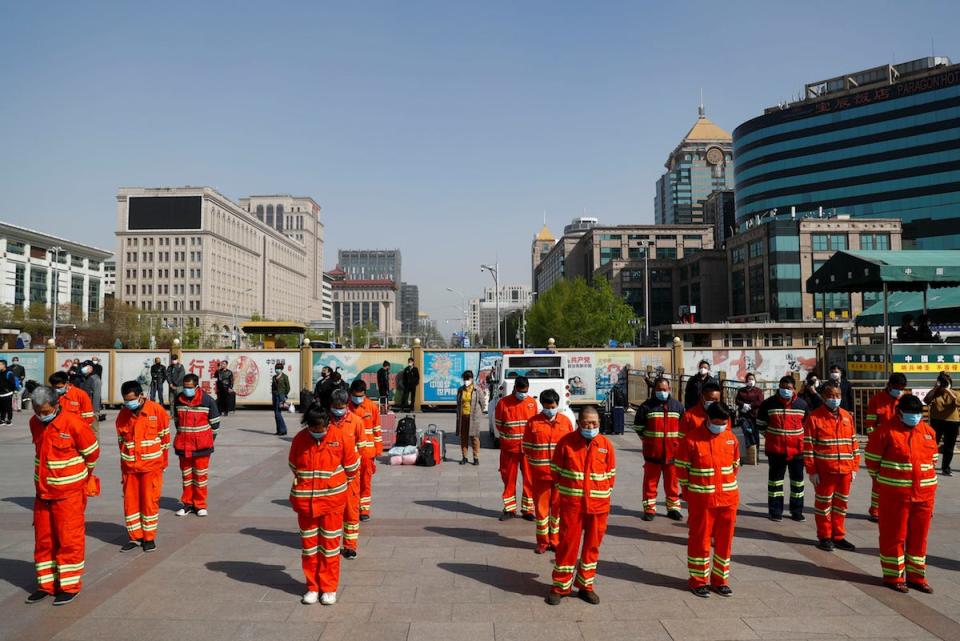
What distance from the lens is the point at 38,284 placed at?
3888 inches

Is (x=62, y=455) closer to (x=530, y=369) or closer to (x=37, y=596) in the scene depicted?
(x=37, y=596)

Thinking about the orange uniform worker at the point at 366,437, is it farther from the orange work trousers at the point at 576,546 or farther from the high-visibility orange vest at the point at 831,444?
the high-visibility orange vest at the point at 831,444

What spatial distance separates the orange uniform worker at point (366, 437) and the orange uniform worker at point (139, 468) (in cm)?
237

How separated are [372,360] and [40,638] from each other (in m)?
17.4

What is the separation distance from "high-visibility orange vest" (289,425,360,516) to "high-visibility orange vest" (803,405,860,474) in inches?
210

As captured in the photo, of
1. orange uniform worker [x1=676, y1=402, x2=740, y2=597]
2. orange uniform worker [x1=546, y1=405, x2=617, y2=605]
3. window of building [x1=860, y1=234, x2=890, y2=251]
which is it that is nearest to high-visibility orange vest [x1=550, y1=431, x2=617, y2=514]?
orange uniform worker [x1=546, y1=405, x2=617, y2=605]

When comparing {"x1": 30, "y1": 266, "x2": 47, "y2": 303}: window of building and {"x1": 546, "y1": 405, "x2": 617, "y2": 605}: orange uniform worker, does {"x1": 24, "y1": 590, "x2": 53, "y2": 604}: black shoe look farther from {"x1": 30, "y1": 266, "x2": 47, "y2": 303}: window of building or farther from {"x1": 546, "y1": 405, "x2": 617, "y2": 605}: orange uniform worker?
{"x1": 30, "y1": 266, "x2": 47, "y2": 303}: window of building

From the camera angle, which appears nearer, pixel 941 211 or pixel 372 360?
pixel 372 360

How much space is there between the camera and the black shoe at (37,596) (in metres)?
5.73

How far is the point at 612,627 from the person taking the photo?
525 cm

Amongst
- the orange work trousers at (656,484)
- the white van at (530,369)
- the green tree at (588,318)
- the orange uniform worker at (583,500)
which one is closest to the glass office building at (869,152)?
the green tree at (588,318)

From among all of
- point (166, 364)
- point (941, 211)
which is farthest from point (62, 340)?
point (941, 211)

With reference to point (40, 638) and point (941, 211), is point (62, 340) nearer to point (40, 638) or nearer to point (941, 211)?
point (40, 638)

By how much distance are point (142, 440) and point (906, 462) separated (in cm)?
797
